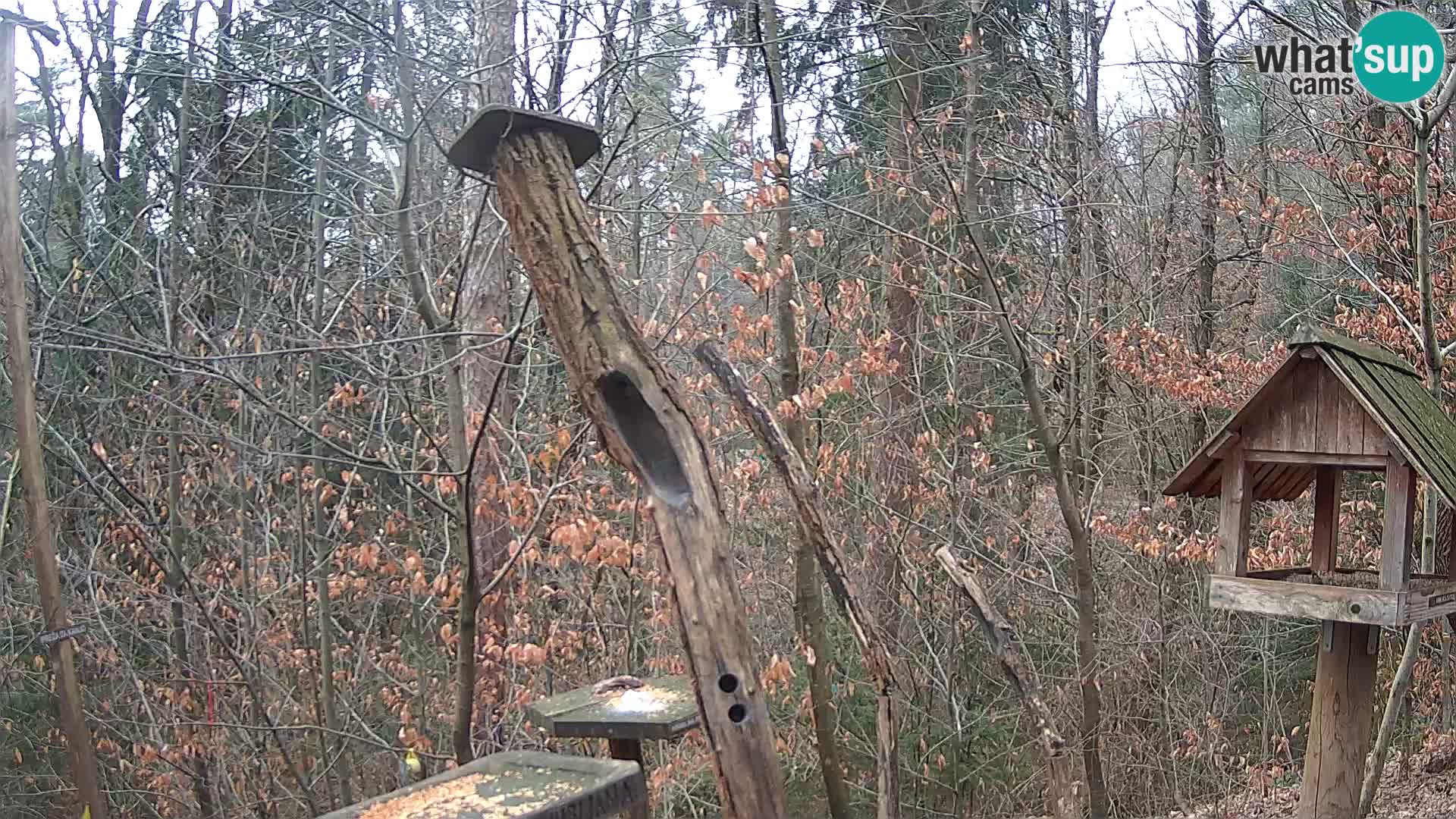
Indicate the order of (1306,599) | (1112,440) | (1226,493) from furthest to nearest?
1. (1112,440)
2. (1226,493)
3. (1306,599)

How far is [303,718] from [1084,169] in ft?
21.1

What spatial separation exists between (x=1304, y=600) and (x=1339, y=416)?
0.62 m

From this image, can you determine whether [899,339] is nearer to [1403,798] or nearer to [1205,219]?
[1205,219]

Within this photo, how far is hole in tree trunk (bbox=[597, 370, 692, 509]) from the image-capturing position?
3150 millimetres

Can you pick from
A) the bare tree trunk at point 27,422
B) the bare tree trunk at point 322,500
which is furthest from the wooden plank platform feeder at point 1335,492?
the bare tree trunk at point 27,422

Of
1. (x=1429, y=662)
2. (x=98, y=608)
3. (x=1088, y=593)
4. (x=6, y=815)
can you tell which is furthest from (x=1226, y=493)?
(x=6, y=815)

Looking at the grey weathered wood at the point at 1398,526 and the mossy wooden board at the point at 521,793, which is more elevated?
the grey weathered wood at the point at 1398,526

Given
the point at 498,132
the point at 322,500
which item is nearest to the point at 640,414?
the point at 498,132

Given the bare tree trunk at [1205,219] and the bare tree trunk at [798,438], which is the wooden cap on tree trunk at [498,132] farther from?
the bare tree trunk at [1205,219]

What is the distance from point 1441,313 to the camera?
7.22 meters

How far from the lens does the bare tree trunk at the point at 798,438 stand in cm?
621

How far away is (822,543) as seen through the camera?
4047mm

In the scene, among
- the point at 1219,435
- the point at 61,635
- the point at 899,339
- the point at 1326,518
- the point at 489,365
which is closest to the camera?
the point at 1219,435

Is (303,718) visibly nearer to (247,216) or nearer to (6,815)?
(6,815)
